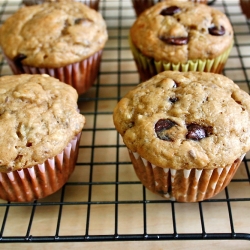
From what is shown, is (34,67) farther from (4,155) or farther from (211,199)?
(211,199)

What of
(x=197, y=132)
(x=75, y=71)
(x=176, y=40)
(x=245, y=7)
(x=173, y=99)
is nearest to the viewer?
(x=197, y=132)

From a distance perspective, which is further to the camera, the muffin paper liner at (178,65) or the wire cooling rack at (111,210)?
the muffin paper liner at (178,65)

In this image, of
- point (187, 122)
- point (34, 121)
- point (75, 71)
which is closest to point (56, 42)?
point (75, 71)

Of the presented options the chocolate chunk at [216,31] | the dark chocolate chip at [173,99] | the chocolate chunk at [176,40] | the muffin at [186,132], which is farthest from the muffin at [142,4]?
the dark chocolate chip at [173,99]

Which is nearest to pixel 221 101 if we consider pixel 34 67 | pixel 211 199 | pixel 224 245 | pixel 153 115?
pixel 153 115

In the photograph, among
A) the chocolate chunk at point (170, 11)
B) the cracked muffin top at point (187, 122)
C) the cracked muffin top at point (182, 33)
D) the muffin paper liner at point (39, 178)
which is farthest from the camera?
the chocolate chunk at point (170, 11)

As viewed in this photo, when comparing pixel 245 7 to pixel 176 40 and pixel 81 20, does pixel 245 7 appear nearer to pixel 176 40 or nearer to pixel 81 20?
pixel 176 40

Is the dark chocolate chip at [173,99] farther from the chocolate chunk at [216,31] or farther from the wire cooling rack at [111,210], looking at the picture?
the chocolate chunk at [216,31]
